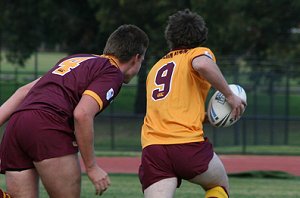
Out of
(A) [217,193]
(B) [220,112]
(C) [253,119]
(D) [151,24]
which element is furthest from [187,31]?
(D) [151,24]

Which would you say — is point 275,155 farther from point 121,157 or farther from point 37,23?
point 37,23

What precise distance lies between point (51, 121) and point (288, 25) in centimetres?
2347

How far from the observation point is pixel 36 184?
527 centimetres

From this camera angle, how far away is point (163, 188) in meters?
5.61

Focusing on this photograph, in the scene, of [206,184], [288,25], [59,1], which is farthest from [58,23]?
[206,184]

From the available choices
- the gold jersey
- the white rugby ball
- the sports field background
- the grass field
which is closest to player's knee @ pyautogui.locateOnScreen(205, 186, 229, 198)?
the gold jersey

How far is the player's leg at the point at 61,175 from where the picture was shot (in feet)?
Result: 16.6

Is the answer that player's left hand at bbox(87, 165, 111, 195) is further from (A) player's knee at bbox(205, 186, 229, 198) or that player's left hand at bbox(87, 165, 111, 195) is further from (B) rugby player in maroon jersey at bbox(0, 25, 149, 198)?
(A) player's knee at bbox(205, 186, 229, 198)

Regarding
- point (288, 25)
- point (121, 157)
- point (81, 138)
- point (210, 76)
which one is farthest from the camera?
point (288, 25)

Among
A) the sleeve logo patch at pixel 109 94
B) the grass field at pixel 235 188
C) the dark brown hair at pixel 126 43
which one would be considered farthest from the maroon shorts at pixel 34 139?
the grass field at pixel 235 188

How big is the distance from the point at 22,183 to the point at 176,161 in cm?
116

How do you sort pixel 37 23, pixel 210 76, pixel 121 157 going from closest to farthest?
1. pixel 210 76
2. pixel 121 157
3. pixel 37 23

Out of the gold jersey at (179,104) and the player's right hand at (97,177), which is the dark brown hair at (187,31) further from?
the player's right hand at (97,177)

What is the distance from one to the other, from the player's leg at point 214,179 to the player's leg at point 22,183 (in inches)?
49.3
